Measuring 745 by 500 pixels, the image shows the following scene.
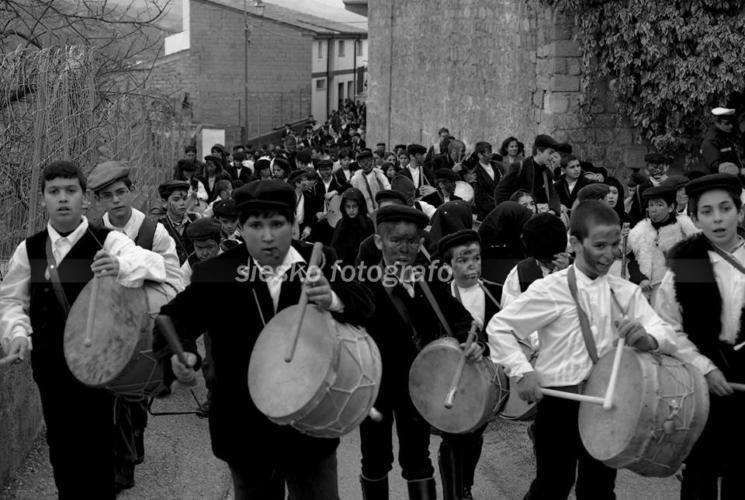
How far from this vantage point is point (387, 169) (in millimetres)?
15266

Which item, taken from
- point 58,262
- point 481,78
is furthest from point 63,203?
point 481,78

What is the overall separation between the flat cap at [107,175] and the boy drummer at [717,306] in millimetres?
3240

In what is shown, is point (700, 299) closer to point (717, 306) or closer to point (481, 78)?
point (717, 306)

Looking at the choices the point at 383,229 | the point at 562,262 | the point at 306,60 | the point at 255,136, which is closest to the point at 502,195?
the point at 562,262

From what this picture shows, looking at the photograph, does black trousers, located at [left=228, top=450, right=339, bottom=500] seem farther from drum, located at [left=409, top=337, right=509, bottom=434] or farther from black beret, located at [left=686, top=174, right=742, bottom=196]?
black beret, located at [left=686, top=174, right=742, bottom=196]

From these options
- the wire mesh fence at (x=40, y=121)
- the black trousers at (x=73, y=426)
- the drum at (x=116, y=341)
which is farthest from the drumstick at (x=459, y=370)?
the wire mesh fence at (x=40, y=121)

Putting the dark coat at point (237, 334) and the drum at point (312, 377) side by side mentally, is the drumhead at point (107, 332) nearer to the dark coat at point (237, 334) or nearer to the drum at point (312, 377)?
the dark coat at point (237, 334)

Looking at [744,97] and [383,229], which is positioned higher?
[744,97]

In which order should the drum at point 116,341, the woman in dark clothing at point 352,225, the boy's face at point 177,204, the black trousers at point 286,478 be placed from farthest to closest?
the woman in dark clothing at point 352,225
the boy's face at point 177,204
the drum at point 116,341
the black trousers at point 286,478

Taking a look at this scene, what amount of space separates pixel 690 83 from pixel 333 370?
11357 mm

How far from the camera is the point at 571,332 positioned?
192 inches

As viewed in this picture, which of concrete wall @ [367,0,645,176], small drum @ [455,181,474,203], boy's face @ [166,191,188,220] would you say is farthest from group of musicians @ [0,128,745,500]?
concrete wall @ [367,0,645,176]

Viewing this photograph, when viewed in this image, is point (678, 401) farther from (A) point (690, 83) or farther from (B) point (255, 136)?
(B) point (255, 136)

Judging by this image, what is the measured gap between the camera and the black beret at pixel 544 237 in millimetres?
6406
